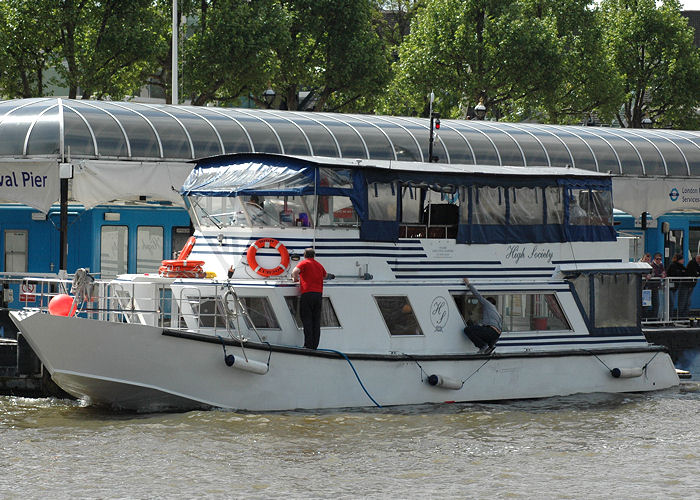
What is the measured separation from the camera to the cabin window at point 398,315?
18.5m

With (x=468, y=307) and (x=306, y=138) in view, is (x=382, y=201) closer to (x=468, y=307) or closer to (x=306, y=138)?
(x=468, y=307)

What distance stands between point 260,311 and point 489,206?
177 inches

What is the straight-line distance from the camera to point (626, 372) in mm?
20609

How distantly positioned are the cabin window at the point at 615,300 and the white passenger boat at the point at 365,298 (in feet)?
0.11

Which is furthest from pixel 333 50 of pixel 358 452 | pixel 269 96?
pixel 358 452

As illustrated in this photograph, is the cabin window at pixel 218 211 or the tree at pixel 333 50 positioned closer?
the cabin window at pixel 218 211

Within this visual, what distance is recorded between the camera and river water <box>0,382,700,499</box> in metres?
13.4

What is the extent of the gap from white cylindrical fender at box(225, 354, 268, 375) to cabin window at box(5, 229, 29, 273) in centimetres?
1016

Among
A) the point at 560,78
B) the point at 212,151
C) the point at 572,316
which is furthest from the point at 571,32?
the point at 572,316

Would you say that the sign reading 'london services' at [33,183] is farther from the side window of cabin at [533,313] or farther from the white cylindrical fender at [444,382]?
A: the side window of cabin at [533,313]

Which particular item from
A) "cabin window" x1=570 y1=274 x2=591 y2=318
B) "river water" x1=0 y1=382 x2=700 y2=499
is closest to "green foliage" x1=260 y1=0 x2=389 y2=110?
"cabin window" x1=570 y1=274 x2=591 y2=318

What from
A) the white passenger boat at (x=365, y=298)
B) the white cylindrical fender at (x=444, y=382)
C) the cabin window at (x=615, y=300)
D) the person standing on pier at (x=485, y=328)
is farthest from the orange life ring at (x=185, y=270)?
the cabin window at (x=615, y=300)

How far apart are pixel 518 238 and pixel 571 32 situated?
103 feet

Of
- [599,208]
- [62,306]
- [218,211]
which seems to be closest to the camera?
[62,306]
